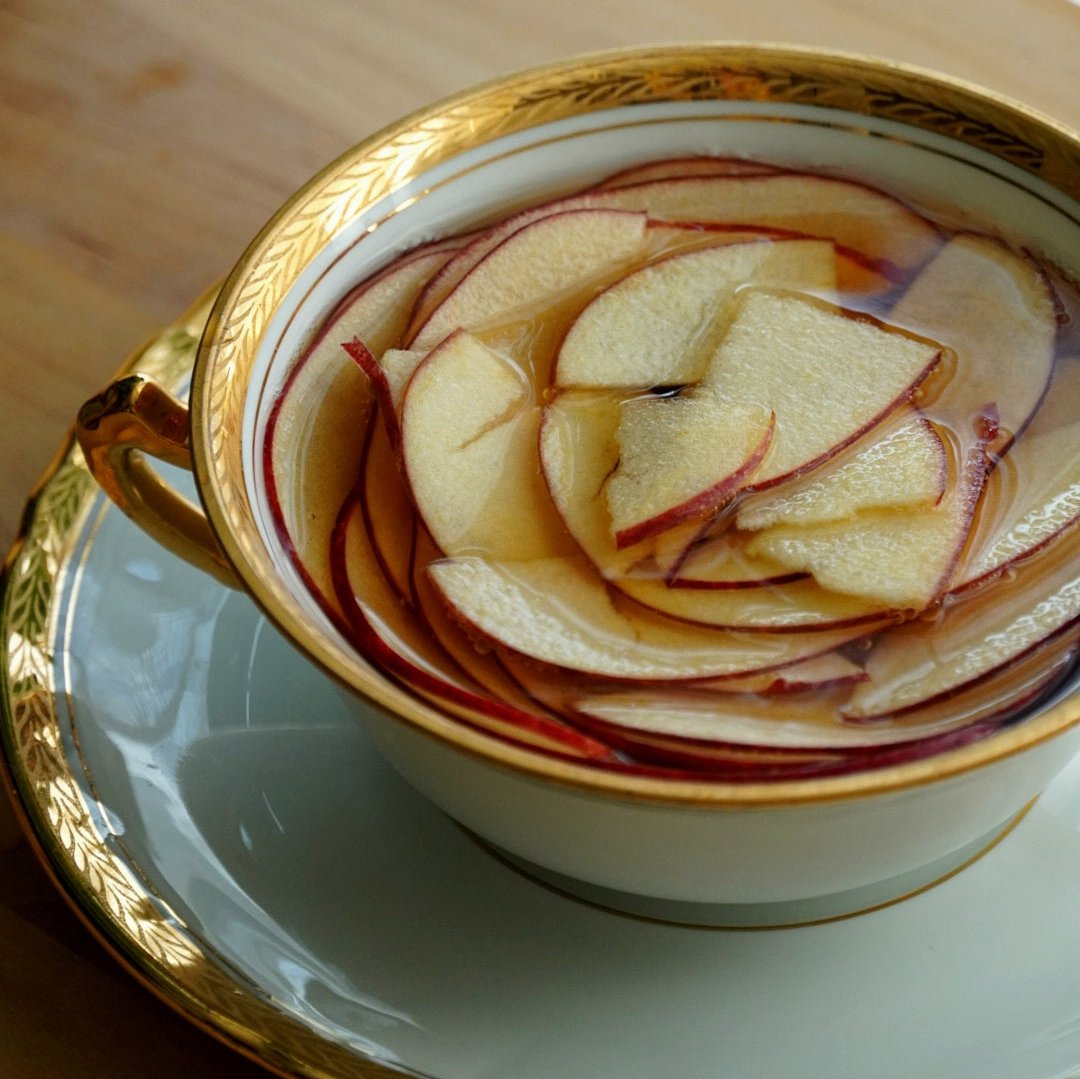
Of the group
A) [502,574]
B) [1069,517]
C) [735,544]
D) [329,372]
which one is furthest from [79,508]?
[1069,517]

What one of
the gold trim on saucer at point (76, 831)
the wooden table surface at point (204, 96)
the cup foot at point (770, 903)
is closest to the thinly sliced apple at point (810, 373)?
the cup foot at point (770, 903)

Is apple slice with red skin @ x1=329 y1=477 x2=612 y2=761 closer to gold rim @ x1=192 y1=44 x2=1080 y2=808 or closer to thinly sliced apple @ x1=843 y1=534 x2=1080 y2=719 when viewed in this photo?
gold rim @ x1=192 y1=44 x2=1080 y2=808

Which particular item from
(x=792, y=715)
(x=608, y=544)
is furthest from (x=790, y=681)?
(x=608, y=544)

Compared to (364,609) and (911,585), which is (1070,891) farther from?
(364,609)

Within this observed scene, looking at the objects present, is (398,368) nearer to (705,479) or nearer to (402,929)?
(705,479)

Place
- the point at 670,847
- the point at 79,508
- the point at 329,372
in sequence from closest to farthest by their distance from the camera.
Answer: the point at 670,847
the point at 329,372
the point at 79,508

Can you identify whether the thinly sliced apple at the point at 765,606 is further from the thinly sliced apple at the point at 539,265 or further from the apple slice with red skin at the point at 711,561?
the thinly sliced apple at the point at 539,265
